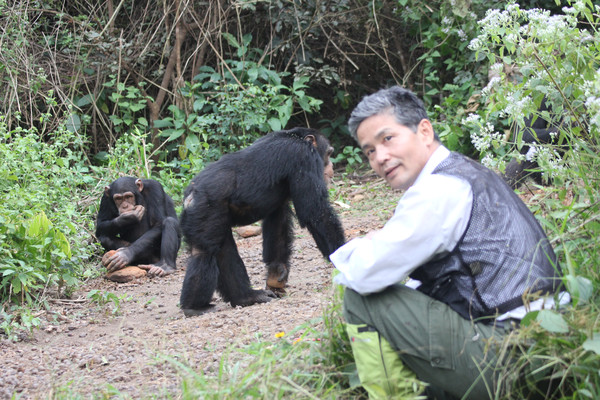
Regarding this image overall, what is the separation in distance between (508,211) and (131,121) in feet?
27.2

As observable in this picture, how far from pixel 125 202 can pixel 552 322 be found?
19.4ft

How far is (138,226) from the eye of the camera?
25.9 feet

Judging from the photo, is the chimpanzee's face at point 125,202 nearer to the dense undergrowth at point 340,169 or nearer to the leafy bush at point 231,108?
the dense undergrowth at point 340,169

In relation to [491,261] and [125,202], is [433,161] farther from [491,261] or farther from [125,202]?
[125,202]

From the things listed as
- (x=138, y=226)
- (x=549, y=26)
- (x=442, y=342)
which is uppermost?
(x=549, y=26)

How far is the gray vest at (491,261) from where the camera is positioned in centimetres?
254

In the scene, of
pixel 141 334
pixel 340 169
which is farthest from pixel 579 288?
pixel 340 169

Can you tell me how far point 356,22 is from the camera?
35.0 feet

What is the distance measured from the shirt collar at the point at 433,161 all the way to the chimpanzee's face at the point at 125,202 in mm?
5330

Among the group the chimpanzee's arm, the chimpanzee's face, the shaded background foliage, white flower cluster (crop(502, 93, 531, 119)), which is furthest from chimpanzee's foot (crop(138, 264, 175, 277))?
white flower cluster (crop(502, 93, 531, 119))

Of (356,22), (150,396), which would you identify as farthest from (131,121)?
(150,396)

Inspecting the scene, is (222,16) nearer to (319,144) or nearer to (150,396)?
(319,144)

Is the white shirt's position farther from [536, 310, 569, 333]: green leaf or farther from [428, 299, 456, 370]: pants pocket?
[536, 310, 569, 333]: green leaf

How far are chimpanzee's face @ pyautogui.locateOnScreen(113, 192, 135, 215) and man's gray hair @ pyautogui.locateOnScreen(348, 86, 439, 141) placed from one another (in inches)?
202
